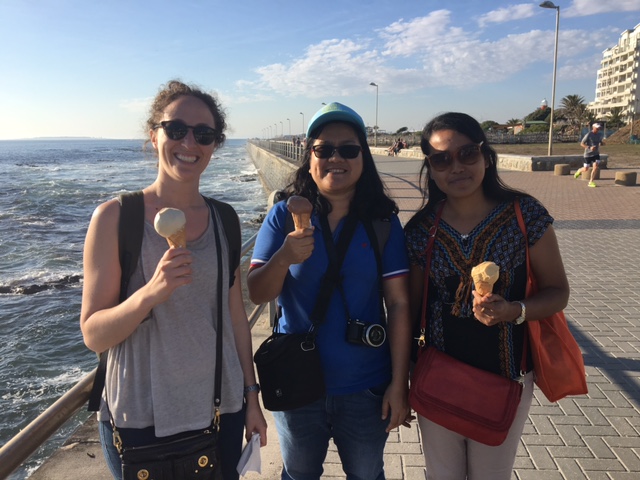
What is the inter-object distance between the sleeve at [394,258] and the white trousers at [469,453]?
2.33 feet

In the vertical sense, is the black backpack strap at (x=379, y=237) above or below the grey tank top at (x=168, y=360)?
above

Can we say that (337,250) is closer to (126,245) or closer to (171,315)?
(171,315)

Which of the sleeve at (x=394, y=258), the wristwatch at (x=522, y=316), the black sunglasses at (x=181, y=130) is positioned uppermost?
the black sunglasses at (x=181, y=130)

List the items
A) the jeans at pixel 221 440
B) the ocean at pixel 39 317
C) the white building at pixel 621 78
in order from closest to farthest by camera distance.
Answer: the jeans at pixel 221 440 < the ocean at pixel 39 317 < the white building at pixel 621 78

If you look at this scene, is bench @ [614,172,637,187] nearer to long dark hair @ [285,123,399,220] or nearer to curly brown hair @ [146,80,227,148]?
long dark hair @ [285,123,399,220]

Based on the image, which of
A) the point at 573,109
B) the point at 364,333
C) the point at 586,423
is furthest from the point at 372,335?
the point at 573,109

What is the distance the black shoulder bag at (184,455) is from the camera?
5.22 ft

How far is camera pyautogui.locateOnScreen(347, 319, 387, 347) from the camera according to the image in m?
1.95

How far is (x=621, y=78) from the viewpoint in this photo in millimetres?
104312

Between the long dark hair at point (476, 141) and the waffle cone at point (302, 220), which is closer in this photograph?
the waffle cone at point (302, 220)

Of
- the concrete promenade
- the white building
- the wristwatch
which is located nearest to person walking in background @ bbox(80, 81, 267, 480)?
the wristwatch

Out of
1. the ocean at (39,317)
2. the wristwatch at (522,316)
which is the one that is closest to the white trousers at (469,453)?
the wristwatch at (522,316)

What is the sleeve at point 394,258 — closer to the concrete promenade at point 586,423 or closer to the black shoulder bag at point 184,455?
the black shoulder bag at point 184,455

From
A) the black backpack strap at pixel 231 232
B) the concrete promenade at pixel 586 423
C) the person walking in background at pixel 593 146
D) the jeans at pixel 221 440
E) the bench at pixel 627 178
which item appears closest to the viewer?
the jeans at pixel 221 440
